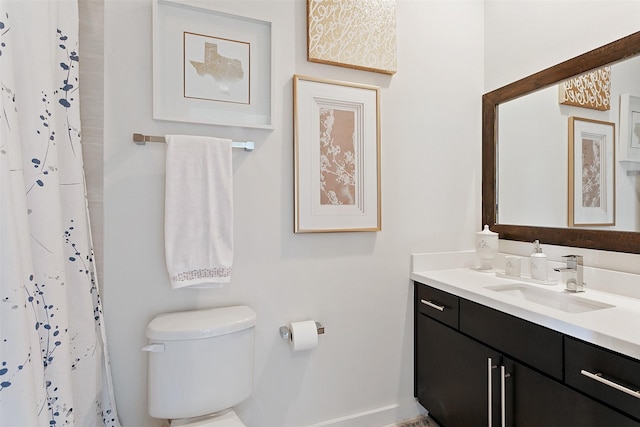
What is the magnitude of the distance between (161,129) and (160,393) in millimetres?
1028

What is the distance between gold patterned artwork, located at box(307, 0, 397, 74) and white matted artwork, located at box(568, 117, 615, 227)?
93cm

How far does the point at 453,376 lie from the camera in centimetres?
158

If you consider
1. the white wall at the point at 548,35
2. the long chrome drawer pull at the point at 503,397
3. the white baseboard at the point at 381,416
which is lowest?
the white baseboard at the point at 381,416

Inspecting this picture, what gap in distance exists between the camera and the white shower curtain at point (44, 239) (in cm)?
76

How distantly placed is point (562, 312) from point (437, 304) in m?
0.59

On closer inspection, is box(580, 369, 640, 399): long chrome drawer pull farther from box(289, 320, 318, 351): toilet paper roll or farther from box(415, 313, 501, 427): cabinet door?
box(289, 320, 318, 351): toilet paper roll

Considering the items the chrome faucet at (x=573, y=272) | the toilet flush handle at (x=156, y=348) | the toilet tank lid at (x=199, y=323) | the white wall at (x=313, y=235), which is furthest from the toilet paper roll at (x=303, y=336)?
the chrome faucet at (x=573, y=272)

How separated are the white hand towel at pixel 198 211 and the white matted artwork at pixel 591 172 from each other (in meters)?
1.57

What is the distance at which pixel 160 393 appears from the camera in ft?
4.15

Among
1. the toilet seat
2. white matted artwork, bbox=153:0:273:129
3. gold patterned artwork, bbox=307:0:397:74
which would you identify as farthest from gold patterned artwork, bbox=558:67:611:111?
the toilet seat

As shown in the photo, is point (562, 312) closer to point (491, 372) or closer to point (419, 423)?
point (491, 372)

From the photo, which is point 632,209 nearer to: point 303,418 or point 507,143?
point 507,143

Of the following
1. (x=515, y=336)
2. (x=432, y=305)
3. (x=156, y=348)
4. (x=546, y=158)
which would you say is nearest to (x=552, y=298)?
(x=515, y=336)

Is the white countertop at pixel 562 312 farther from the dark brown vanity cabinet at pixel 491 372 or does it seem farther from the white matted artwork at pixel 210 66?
the white matted artwork at pixel 210 66
